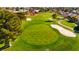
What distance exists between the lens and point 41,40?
4.24 feet

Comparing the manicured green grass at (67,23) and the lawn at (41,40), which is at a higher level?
the manicured green grass at (67,23)

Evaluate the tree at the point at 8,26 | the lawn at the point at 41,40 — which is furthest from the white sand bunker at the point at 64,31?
the tree at the point at 8,26

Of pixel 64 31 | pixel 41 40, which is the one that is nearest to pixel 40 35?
pixel 41 40

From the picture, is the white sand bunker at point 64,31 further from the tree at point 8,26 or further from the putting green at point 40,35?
the tree at point 8,26

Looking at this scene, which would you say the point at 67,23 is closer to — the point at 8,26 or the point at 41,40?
the point at 41,40

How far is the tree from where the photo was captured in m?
1.30

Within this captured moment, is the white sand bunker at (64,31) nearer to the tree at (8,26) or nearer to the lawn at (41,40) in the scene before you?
the lawn at (41,40)

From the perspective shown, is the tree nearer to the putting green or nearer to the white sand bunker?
the putting green

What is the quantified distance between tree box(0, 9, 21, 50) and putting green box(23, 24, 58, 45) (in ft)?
0.19

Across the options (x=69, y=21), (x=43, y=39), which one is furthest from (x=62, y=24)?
(x=43, y=39)

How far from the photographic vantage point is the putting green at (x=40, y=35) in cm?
129
